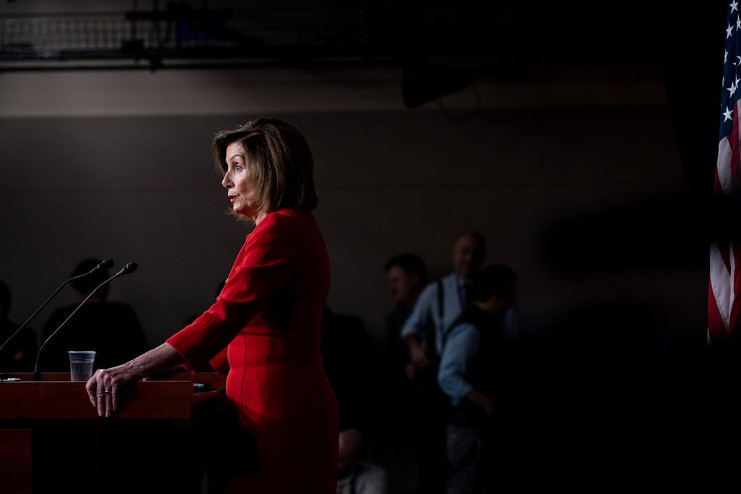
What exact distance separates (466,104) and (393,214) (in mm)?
880

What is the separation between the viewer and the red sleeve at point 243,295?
5.04 feet

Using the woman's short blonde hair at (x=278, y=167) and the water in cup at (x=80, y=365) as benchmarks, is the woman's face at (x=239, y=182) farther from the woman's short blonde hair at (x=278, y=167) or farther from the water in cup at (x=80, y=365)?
the water in cup at (x=80, y=365)

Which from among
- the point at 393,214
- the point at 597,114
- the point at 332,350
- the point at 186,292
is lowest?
the point at 332,350

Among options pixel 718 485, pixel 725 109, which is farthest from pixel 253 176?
pixel 718 485

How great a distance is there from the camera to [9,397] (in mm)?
1502

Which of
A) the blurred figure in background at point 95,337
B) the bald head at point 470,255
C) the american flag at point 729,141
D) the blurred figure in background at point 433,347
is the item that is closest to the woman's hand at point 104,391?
the american flag at point 729,141

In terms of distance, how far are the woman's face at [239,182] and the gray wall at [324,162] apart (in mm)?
3770

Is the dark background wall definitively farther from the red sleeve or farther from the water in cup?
the red sleeve

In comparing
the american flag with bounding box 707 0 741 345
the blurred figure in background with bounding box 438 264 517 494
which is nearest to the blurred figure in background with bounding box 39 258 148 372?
the blurred figure in background with bounding box 438 264 517 494

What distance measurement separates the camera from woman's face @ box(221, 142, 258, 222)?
1717mm

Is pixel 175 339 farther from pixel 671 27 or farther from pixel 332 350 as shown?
pixel 332 350

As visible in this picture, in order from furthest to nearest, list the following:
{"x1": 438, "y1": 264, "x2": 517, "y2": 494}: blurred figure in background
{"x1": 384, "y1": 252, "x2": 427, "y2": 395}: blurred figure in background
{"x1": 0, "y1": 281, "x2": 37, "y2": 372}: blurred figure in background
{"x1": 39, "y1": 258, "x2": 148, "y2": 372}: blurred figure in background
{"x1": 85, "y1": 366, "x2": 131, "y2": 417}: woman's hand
→ {"x1": 384, "y1": 252, "x2": 427, "y2": 395}: blurred figure in background → {"x1": 0, "y1": 281, "x2": 37, "y2": 372}: blurred figure in background → {"x1": 438, "y1": 264, "x2": 517, "y2": 494}: blurred figure in background → {"x1": 39, "y1": 258, "x2": 148, "y2": 372}: blurred figure in background → {"x1": 85, "y1": 366, "x2": 131, "y2": 417}: woman's hand

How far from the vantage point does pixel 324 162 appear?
557 centimetres

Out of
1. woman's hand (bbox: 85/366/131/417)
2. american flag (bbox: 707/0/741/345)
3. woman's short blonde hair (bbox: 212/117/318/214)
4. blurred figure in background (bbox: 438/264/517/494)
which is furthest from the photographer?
blurred figure in background (bbox: 438/264/517/494)
